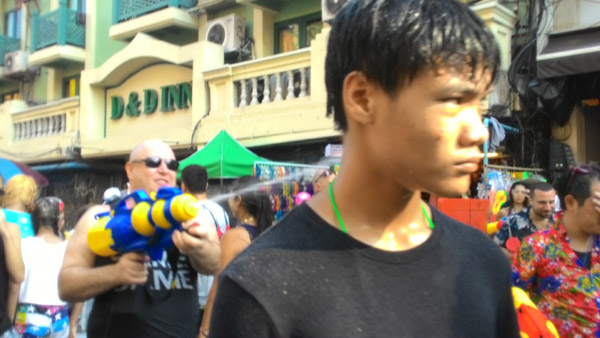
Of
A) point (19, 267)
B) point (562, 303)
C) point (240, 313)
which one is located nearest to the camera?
point (240, 313)

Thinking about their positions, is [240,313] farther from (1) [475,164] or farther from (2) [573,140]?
(2) [573,140]

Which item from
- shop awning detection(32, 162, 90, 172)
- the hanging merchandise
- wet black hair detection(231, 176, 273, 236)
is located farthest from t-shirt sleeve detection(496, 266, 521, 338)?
shop awning detection(32, 162, 90, 172)

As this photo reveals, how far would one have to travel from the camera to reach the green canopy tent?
26.4 ft

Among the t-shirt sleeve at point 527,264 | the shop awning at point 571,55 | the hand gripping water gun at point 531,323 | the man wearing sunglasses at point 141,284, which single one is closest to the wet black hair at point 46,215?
the man wearing sunglasses at point 141,284

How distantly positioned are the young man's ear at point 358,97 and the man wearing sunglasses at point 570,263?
104 inches

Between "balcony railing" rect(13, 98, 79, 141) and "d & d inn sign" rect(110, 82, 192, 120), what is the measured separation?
110cm

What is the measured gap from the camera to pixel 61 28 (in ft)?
51.7

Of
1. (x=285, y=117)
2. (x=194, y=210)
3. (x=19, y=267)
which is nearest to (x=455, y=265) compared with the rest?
(x=194, y=210)

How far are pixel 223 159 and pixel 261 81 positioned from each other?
3645 millimetres

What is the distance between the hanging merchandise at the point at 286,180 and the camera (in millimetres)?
7916

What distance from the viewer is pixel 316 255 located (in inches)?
52.2

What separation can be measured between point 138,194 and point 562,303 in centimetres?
235

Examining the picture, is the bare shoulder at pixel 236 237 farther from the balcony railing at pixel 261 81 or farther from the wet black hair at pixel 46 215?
the balcony railing at pixel 261 81

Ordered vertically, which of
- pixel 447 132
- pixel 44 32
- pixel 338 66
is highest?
pixel 44 32
